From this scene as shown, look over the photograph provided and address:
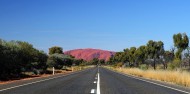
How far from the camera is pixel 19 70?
42438 mm

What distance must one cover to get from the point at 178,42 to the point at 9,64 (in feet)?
78.1

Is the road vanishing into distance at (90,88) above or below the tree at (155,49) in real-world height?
below

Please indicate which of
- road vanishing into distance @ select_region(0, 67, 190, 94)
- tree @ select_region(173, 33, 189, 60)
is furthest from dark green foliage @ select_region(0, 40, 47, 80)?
tree @ select_region(173, 33, 189, 60)

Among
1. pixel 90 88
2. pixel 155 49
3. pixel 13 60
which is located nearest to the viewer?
pixel 90 88

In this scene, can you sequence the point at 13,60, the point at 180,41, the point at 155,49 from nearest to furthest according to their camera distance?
the point at 13,60, the point at 180,41, the point at 155,49

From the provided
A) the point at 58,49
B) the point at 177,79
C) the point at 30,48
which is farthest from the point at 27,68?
the point at 58,49

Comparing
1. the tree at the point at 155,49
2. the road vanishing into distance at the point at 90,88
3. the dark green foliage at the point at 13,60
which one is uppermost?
the tree at the point at 155,49

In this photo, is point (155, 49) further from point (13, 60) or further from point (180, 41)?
point (13, 60)

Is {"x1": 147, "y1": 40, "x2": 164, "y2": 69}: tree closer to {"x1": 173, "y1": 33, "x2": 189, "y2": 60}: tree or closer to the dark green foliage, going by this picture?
{"x1": 173, "y1": 33, "x2": 189, "y2": 60}: tree

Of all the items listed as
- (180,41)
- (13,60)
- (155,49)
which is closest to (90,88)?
(13,60)

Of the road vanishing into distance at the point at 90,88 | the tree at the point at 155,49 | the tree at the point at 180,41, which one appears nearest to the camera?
the road vanishing into distance at the point at 90,88

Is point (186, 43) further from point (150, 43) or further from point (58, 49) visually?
point (58, 49)

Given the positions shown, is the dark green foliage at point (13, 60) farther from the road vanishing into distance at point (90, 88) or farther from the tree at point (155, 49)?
the tree at point (155, 49)

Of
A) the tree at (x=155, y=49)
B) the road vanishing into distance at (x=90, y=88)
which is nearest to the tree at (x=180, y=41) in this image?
the tree at (x=155, y=49)
